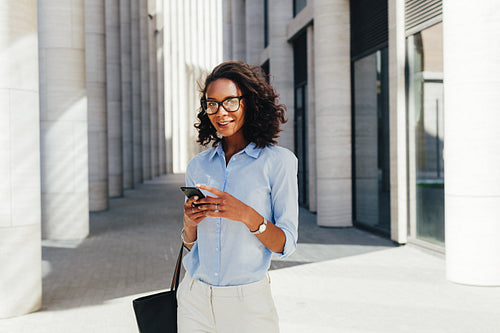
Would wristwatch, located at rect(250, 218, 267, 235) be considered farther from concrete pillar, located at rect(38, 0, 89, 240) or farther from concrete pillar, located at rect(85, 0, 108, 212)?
concrete pillar, located at rect(85, 0, 108, 212)

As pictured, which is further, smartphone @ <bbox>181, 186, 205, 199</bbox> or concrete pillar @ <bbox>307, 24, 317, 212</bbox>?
concrete pillar @ <bbox>307, 24, 317, 212</bbox>

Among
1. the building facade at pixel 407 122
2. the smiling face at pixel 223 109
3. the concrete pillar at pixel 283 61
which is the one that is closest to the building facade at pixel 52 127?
the smiling face at pixel 223 109

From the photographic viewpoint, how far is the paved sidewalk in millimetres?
5867

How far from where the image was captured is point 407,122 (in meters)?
10.7

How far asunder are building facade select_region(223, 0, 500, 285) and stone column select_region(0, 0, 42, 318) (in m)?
5.23

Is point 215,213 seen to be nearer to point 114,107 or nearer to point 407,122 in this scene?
point 407,122

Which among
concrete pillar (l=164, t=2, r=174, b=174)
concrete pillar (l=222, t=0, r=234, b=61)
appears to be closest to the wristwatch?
concrete pillar (l=222, t=0, r=234, b=61)

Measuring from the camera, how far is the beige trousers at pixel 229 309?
6.82 feet

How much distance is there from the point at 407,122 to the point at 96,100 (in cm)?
1089

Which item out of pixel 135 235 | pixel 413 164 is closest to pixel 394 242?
pixel 413 164

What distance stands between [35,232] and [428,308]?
451cm

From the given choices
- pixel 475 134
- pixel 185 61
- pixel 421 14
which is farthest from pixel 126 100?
pixel 185 61

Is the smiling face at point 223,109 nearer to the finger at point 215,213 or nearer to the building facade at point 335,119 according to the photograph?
the finger at point 215,213

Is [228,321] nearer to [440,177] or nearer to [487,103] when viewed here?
[487,103]
